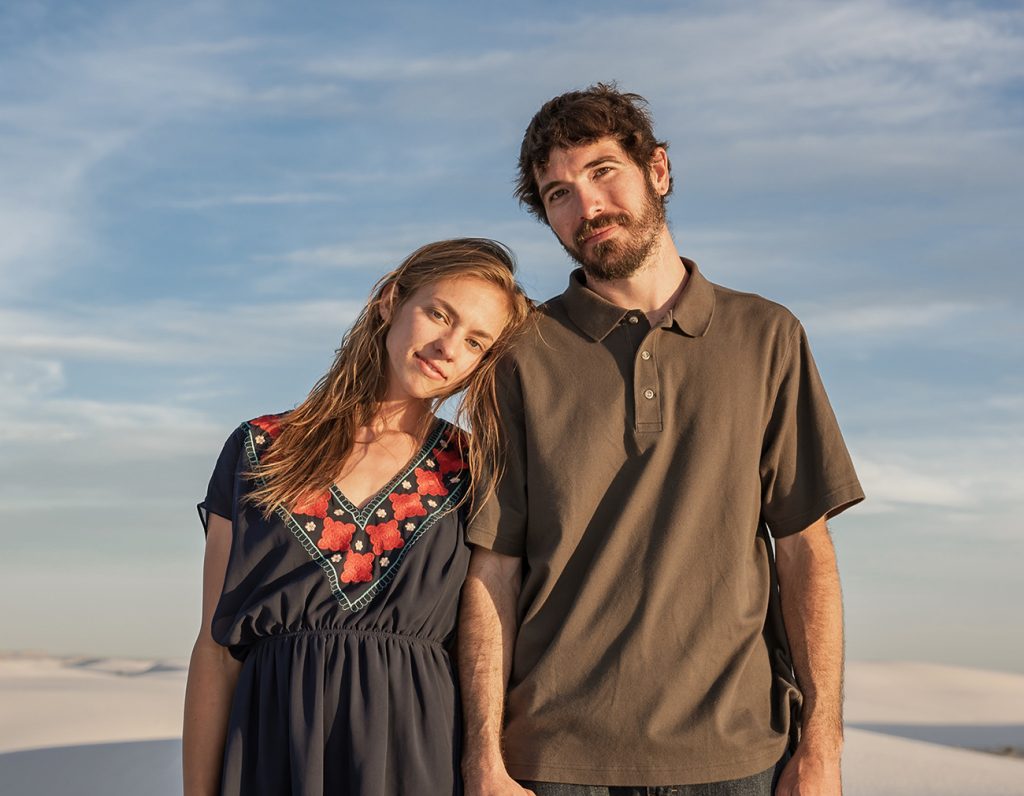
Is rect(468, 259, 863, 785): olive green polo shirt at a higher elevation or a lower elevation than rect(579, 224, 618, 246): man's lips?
lower

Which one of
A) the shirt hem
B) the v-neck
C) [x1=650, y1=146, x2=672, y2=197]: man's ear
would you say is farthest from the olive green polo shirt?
[x1=650, y1=146, x2=672, y2=197]: man's ear

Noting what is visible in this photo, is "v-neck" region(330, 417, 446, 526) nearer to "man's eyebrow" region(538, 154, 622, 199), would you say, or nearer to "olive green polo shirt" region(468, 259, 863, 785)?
"olive green polo shirt" region(468, 259, 863, 785)

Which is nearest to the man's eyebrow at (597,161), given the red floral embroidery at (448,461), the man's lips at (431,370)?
the man's lips at (431,370)

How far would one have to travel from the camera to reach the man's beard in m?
2.92

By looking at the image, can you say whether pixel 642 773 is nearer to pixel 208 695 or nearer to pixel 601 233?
pixel 208 695

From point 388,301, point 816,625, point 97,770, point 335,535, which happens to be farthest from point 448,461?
point 97,770

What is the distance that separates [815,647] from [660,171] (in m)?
1.31

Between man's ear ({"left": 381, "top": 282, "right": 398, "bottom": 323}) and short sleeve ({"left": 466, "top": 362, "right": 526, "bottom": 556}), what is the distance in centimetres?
32

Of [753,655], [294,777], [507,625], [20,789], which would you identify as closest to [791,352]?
[753,655]

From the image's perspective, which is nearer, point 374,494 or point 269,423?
point 374,494

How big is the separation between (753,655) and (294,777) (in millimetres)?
1080

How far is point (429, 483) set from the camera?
2.80 meters

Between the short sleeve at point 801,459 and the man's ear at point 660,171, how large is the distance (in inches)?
22.2

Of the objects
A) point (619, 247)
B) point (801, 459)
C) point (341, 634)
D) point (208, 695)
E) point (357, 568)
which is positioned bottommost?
point (208, 695)
